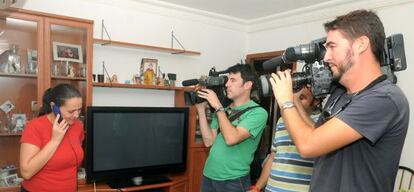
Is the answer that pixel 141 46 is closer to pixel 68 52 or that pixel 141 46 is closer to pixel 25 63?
pixel 68 52

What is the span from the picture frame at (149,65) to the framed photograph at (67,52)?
66cm

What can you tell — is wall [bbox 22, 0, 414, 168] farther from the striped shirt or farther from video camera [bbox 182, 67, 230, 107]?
the striped shirt

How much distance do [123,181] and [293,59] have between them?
1978 millimetres

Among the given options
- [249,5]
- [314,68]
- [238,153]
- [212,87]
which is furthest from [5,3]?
[249,5]

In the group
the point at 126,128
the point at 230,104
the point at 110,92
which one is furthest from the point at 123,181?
the point at 230,104

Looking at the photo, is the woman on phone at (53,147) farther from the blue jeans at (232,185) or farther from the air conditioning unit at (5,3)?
the blue jeans at (232,185)

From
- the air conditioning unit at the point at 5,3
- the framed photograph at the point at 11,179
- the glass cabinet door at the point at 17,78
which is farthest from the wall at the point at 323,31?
the framed photograph at the point at 11,179

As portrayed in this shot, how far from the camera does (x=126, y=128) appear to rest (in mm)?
2654

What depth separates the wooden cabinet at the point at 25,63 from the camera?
2.24 metres

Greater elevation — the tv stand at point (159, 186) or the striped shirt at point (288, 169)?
the striped shirt at point (288, 169)

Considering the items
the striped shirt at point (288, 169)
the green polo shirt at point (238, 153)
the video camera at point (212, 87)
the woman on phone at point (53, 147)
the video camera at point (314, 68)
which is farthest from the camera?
the video camera at point (212, 87)

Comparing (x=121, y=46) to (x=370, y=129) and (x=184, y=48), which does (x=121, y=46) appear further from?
(x=370, y=129)

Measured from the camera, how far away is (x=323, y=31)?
3012 mm

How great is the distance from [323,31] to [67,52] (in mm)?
2227
